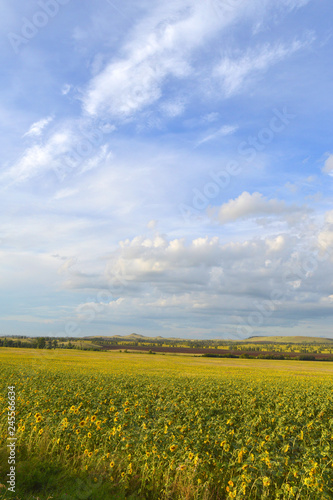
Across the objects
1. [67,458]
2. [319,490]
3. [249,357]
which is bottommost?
[249,357]

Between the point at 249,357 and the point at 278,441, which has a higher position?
the point at 278,441

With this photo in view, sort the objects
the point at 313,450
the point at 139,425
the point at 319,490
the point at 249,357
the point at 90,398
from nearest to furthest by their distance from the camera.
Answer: the point at 319,490 < the point at 313,450 < the point at 139,425 < the point at 90,398 < the point at 249,357

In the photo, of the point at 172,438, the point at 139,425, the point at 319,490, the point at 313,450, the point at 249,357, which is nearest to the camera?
the point at 319,490

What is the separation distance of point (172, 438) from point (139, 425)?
2.07 metres

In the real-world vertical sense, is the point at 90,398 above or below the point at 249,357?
above

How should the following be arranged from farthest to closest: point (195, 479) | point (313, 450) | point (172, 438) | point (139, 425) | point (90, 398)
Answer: point (90, 398) → point (139, 425) → point (172, 438) → point (313, 450) → point (195, 479)

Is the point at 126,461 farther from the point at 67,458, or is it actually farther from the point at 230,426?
the point at 230,426

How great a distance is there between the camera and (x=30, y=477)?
8.29m

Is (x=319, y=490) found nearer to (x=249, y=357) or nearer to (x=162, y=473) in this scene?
(x=162, y=473)

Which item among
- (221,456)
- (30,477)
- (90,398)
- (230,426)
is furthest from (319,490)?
(90,398)

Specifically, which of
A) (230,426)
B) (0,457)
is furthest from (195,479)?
(0,457)

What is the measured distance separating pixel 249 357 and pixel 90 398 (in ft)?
405

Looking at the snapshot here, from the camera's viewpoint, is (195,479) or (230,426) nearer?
(195,479)

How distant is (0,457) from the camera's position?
9.41 meters
